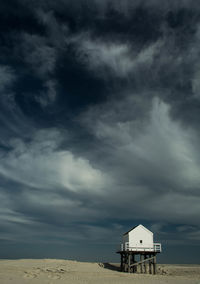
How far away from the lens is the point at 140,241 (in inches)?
1710

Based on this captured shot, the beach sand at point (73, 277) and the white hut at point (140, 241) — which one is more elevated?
the white hut at point (140, 241)

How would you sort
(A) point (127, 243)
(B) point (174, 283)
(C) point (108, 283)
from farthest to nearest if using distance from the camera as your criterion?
(A) point (127, 243) → (B) point (174, 283) → (C) point (108, 283)

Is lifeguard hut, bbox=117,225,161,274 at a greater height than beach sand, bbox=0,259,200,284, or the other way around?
lifeguard hut, bbox=117,225,161,274

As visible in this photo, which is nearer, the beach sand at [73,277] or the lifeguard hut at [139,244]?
→ the beach sand at [73,277]

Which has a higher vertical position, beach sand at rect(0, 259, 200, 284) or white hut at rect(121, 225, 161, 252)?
white hut at rect(121, 225, 161, 252)

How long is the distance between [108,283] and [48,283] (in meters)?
5.58

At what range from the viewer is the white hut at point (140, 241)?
4306cm

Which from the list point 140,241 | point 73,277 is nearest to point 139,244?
point 140,241

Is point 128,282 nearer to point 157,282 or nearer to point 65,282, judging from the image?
point 157,282

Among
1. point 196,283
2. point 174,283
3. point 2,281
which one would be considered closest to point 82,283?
point 2,281

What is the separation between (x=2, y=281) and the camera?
24.4m

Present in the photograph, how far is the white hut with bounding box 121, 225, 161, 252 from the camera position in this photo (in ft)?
141

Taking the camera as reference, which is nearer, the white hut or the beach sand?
the beach sand

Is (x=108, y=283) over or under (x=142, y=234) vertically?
under
